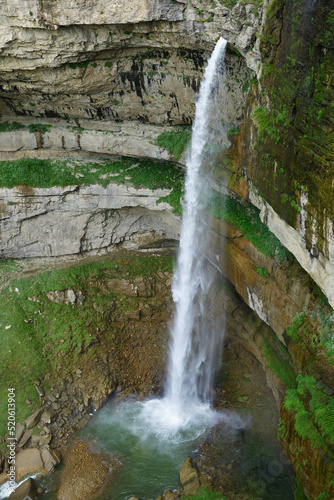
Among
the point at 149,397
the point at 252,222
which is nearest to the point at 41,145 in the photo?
the point at 252,222

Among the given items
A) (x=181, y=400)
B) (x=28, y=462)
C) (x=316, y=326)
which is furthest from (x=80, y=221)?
(x=316, y=326)

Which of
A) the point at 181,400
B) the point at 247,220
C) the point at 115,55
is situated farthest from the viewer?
the point at 181,400

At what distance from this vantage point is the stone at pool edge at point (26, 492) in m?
12.4

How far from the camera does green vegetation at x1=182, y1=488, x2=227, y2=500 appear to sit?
37.5ft

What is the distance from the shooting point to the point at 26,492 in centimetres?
1251

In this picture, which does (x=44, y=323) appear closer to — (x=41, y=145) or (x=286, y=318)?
(x=41, y=145)

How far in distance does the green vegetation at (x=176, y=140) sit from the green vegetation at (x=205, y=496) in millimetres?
11549

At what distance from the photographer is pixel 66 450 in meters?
14.2

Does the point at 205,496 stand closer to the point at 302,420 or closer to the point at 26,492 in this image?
the point at 302,420

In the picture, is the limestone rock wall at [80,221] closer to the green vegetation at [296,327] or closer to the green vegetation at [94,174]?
the green vegetation at [94,174]

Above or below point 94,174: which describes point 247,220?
below

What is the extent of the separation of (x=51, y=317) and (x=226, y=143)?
396 inches

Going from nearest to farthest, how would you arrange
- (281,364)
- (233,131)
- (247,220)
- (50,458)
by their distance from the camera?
1. (281,364)
2. (50,458)
3. (233,131)
4. (247,220)

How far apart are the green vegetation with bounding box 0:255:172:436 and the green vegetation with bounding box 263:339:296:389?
6551 millimetres
